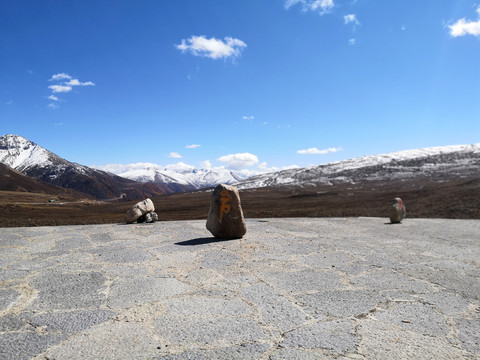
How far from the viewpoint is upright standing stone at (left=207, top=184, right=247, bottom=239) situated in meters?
8.22

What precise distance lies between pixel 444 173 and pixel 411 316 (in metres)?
84.0

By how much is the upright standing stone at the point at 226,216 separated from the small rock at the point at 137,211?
5.56 metres

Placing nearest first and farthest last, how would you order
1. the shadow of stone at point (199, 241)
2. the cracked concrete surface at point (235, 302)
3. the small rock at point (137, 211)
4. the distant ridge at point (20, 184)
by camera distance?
the cracked concrete surface at point (235, 302) < the shadow of stone at point (199, 241) < the small rock at point (137, 211) < the distant ridge at point (20, 184)

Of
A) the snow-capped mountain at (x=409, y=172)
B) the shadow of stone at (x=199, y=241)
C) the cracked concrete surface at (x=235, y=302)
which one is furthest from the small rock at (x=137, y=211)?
the snow-capped mountain at (x=409, y=172)

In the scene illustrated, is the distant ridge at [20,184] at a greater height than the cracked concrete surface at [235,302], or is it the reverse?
the distant ridge at [20,184]

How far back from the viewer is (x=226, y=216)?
324 inches

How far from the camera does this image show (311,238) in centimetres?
880

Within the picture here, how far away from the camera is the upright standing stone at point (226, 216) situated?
27.0 ft

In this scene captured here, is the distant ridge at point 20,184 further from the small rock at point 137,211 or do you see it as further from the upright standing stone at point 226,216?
the upright standing stone at point 226,216

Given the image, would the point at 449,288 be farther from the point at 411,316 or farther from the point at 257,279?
the point at 257,279

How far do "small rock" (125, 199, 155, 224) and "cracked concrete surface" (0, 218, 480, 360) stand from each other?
5108 millimetres

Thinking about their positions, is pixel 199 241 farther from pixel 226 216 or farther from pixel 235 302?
pixel 235 302

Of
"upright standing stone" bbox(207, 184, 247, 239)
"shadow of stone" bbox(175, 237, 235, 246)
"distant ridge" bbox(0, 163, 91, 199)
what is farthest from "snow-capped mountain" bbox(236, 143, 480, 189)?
"distant ridge" bbox(0, 163, 91, 199)

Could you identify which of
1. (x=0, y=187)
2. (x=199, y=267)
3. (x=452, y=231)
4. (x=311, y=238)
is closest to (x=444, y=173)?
(x=452, y=231)
